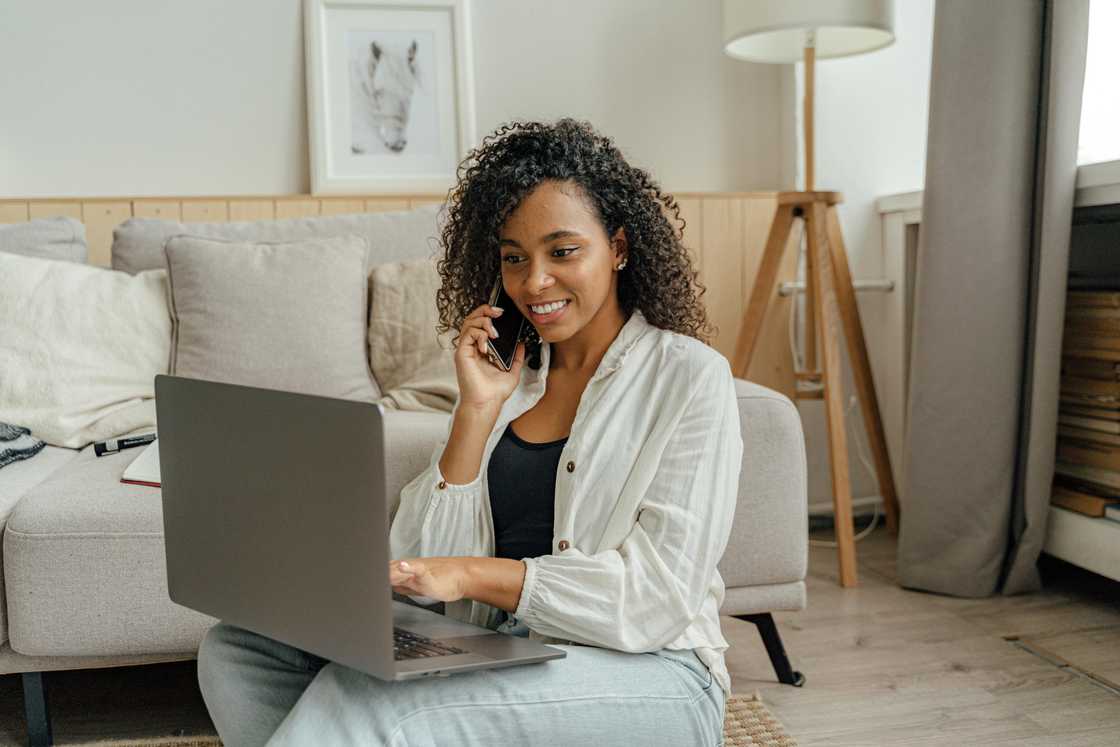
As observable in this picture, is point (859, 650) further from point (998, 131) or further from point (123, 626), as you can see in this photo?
point (123, 626)

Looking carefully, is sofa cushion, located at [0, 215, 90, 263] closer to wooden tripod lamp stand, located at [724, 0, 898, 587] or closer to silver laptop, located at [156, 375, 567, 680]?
silver laptop, located at [156, 375, 567, 680]

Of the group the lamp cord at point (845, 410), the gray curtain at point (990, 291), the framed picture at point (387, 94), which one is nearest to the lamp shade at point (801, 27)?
the gray curtain at point (990, 291)

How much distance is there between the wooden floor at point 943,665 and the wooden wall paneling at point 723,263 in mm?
726

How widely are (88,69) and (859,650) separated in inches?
88.9

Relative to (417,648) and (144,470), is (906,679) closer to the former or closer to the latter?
(417,648)

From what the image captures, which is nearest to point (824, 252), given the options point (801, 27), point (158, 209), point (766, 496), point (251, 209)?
point (801, 27)

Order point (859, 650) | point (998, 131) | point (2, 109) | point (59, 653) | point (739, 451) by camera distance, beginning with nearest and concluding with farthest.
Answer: point (739, 451) < point (59, 653) < point (859, 650) < point (998, 131) < point (2, 109)

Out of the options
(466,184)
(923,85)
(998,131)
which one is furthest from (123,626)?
(923,85)

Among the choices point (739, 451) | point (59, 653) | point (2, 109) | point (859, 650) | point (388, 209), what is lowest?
point (859, 650)

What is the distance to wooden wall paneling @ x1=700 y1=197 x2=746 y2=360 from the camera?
3.01 meters

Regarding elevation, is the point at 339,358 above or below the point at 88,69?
below

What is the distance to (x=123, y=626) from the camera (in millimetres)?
1742

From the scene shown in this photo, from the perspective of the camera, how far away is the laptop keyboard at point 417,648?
3.65ft

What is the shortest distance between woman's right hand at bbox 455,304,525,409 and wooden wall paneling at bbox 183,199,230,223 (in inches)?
60.3
